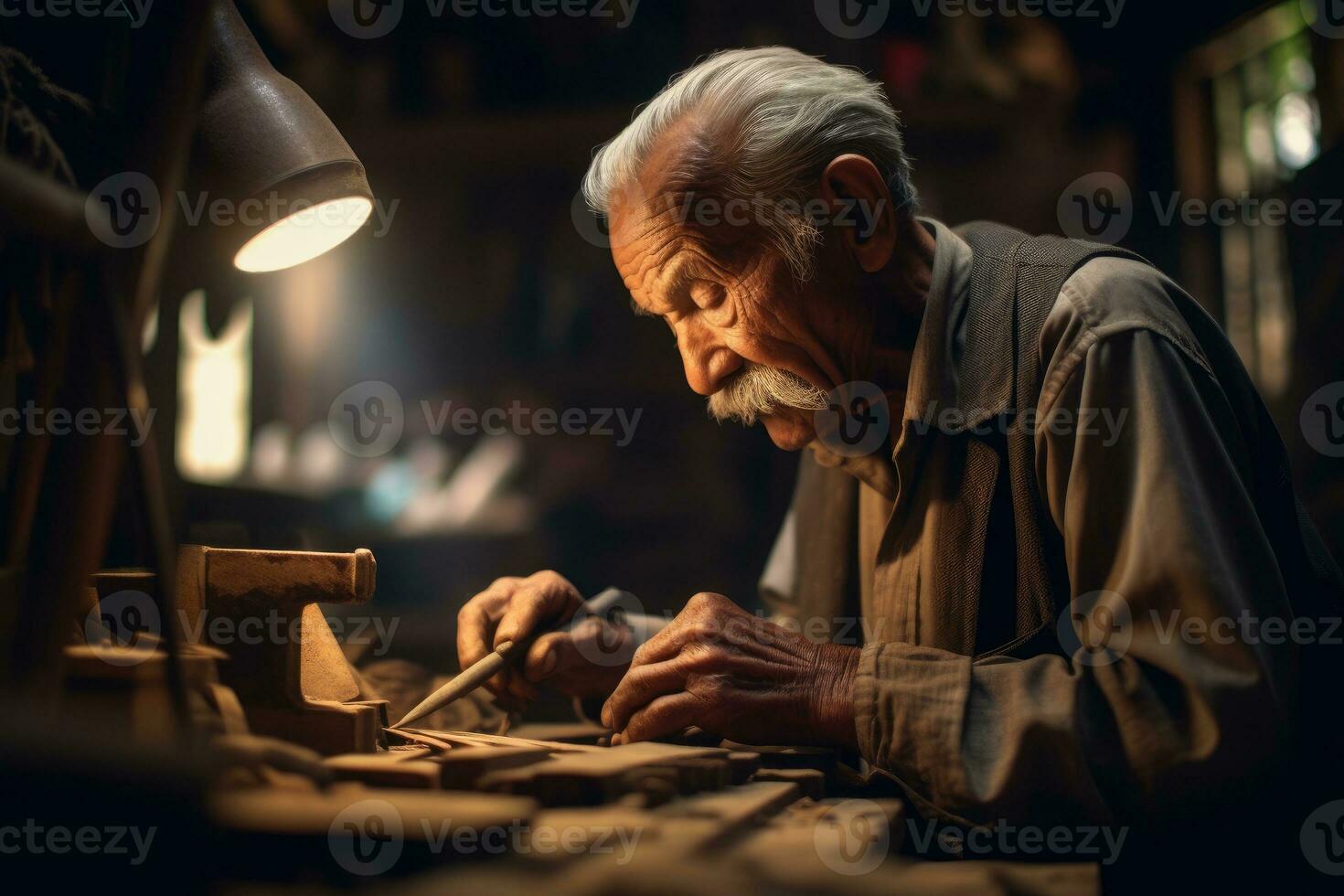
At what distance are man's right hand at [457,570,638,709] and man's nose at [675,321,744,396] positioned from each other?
53 cm

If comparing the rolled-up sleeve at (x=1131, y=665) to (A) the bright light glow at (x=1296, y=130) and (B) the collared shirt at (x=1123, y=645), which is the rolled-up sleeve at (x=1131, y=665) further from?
(A) the bright light glow at (x=1296, y=130)

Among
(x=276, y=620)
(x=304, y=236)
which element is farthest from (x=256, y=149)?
(x=276, y=620)

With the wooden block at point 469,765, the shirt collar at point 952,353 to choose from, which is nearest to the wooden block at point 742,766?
the wooden block at point 469,765

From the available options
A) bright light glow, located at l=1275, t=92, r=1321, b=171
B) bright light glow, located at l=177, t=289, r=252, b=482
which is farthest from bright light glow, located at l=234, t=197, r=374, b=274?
bright light glow, located at l=1275, t=92, r=1321, b=171

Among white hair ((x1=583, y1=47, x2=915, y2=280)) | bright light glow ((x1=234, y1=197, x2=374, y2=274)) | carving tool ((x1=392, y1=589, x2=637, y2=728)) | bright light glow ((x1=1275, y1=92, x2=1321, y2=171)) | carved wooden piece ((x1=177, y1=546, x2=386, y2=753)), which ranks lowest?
carving tool ((x1=392, y1=589, x2=637, y2=728))

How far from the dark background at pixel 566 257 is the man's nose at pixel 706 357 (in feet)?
7.22

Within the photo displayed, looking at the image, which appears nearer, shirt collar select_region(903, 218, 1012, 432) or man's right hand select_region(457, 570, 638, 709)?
shirt collar select_region(903, 218, 1012, 432)

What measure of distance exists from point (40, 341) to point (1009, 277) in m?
1.58

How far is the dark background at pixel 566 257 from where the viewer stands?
4258mm

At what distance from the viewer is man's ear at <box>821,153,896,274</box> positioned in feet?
6.70

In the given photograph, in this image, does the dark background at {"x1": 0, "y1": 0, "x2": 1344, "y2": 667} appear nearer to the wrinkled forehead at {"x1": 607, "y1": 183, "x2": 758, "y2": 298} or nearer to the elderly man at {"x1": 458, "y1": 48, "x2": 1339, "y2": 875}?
the elderly man at {"x1": 458, "y1": 48, "x2": 1339, "y2": 875}

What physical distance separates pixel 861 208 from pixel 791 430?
1.71 feet

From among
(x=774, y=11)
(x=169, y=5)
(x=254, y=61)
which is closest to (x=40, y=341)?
(x=169, y=5)

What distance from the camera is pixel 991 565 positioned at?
1.92 m
